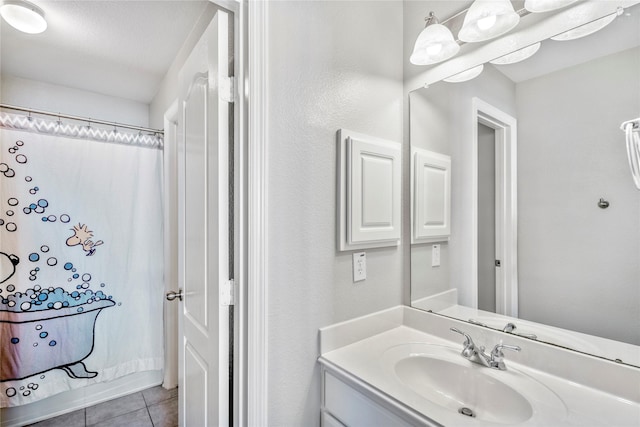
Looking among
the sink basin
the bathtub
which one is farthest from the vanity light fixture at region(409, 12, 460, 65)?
the bathtub

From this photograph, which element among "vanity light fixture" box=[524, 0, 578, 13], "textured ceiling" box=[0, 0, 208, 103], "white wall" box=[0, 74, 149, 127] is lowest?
"vanity light fixture" box=[524, 0, 578, 13]

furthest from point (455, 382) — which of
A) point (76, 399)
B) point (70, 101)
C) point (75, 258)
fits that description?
Answer: point (70, 101)

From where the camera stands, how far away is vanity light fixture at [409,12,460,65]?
118cm

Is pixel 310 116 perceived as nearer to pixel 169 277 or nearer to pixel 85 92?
pixel 169 277

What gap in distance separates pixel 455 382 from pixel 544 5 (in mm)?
1305

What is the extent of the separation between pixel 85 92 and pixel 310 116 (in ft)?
8.65

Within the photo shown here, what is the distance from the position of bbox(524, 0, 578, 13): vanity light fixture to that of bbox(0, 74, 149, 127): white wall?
10.0 feet

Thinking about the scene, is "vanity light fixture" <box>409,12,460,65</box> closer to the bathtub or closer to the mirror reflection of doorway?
the mirror reflection of doorway

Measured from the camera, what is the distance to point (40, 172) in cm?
181

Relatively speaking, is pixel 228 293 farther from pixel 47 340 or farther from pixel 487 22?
pixel 47 340

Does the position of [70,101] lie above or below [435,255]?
above

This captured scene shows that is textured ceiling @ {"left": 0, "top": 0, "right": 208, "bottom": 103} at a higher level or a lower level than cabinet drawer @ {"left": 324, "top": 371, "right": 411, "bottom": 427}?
higher

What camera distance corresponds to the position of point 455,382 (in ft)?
3.30

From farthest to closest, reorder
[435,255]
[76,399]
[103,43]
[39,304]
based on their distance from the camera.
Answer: [76,399], [103,43], [39,304], [435,255]
